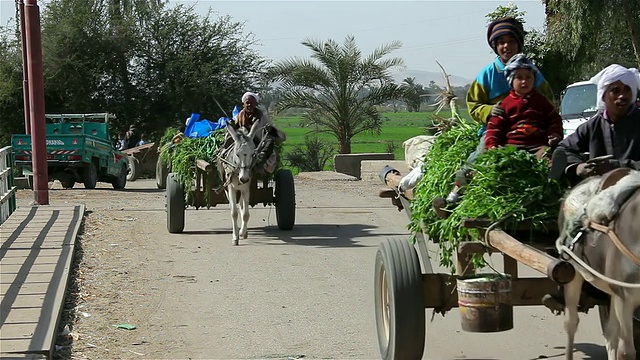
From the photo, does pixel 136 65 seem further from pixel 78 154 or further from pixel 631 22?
pixel 631 22

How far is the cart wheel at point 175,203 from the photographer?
49.0ft

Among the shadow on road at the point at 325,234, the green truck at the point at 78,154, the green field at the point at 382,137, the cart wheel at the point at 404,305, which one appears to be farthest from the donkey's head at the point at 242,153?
the green field at the point at 382,137

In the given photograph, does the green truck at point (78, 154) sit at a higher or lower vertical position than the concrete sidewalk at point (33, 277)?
higher

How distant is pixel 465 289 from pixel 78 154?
23.1 metres

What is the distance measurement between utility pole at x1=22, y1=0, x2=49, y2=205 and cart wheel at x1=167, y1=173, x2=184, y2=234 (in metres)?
4.91

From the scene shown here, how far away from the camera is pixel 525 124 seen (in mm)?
6859

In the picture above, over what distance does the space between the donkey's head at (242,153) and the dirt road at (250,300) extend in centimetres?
108

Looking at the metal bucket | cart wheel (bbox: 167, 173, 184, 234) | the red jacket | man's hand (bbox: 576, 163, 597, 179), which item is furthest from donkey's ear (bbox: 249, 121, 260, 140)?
the metal bucket

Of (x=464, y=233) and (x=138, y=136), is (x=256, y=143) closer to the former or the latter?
(x=464, y=233)

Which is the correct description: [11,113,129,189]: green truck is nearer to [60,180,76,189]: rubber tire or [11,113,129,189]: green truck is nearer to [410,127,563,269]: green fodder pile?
[60,180,76,189]: rubber tire

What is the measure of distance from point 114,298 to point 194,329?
1760mm

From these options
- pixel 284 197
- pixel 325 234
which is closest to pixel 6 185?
pixel 284 197

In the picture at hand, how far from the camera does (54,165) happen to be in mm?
27547

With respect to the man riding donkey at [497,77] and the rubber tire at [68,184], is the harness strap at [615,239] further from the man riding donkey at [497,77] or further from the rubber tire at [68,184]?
the rubber tire at [68,184]
